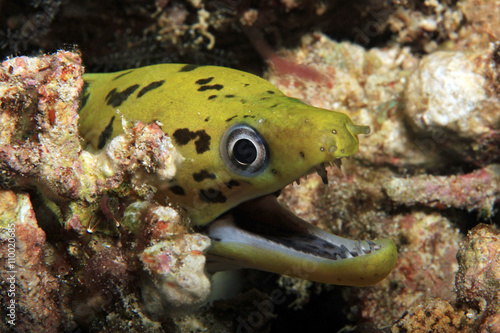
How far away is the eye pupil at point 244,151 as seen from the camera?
224cm

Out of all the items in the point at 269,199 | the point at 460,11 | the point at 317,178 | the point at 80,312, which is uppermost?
the point at 460,11

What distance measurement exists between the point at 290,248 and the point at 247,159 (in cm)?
64

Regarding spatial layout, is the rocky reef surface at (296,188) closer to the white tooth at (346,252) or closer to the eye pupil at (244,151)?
the eye pupil at (244,151)

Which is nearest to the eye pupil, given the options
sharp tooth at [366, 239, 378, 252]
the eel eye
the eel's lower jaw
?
the eel eye

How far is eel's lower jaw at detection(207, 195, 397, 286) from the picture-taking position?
2213 mm

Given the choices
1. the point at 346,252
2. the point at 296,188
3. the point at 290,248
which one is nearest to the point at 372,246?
the point at 346,252

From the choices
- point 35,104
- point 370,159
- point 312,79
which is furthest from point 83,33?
point 370,159

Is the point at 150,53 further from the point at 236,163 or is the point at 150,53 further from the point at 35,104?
the point at 236,163

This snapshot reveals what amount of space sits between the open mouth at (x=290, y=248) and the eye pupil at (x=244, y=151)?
0.38 m

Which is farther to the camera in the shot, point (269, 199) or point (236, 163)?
point (269, 199)

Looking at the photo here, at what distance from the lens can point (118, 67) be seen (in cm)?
436

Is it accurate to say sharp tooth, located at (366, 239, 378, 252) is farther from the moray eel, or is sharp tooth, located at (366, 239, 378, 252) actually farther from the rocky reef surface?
the rocky reef surface

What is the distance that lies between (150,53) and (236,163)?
257 cm

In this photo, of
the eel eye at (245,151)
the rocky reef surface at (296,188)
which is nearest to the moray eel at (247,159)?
the eel eye at (245,151)
